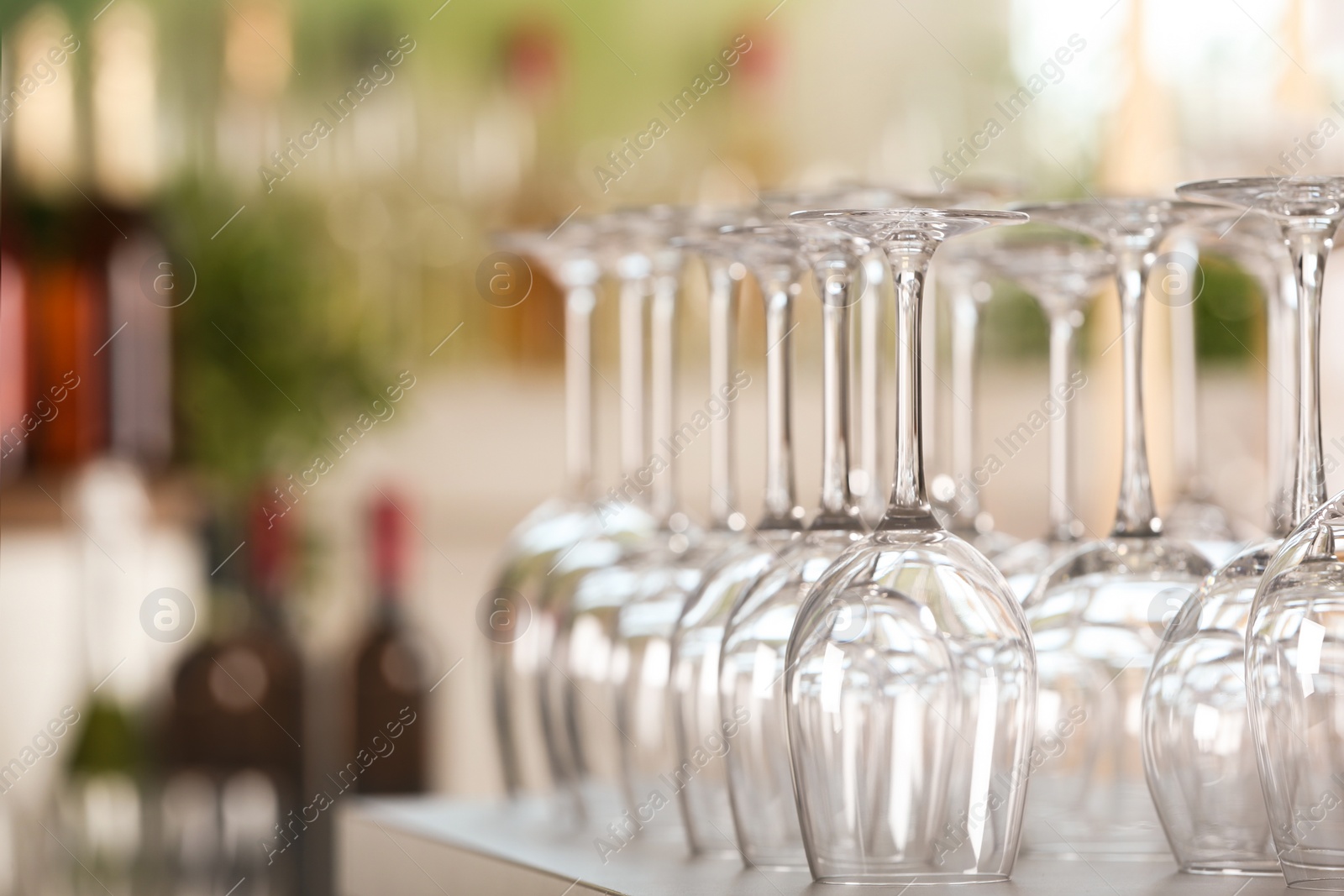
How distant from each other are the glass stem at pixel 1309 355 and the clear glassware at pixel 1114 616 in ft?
0.19

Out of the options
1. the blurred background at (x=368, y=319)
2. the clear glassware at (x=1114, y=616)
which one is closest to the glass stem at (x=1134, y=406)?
the clear glassware at (x=1114, y=616)

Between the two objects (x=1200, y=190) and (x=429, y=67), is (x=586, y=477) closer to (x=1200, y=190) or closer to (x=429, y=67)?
(x=1200, y=190)

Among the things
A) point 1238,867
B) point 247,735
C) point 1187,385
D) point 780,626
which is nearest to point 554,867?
point 780,626

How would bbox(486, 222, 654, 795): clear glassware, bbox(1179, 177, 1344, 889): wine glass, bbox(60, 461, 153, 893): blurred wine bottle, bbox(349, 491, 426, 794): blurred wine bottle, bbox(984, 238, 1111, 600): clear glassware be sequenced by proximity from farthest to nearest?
bbox(349, 491, 426, 794): blurred wine bottle, bbox(60, 461, 153, 893): blurred wine bottle, bbox(486, 222, 654, 795): clear glassware, bbox(984, 238, 1111, 600): clear glassware, bbox(1179, 177, 1344, 889): wine glass

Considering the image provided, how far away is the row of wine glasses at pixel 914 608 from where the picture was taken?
552 millimetres

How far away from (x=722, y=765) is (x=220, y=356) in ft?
3.88

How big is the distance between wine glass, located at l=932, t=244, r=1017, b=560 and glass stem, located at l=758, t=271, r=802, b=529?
0.31 ft

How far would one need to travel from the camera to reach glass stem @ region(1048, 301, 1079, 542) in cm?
74

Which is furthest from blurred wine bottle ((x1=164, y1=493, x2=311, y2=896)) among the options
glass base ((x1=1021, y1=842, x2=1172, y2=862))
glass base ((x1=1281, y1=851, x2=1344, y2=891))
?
glass base ((x1=1281, y1=851, x2=1344, y2=891))

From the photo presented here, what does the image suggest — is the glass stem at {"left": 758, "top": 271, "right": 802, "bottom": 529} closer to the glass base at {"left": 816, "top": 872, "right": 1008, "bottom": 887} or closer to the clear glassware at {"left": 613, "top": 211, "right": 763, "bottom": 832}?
the clear glassware at {"left": 613, "top": 211, "right": 763, "bottom": 832}

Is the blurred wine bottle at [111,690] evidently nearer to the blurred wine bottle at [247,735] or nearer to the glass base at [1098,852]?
the blurred wine bottle at [247,735]

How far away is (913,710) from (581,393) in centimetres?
40

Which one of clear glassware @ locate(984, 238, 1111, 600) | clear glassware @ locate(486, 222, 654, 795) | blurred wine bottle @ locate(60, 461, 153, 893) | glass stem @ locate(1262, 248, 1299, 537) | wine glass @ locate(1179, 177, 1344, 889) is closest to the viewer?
wine glass @ locate(1179, 177, 1344, 889)

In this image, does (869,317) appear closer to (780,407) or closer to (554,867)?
(780,407)
